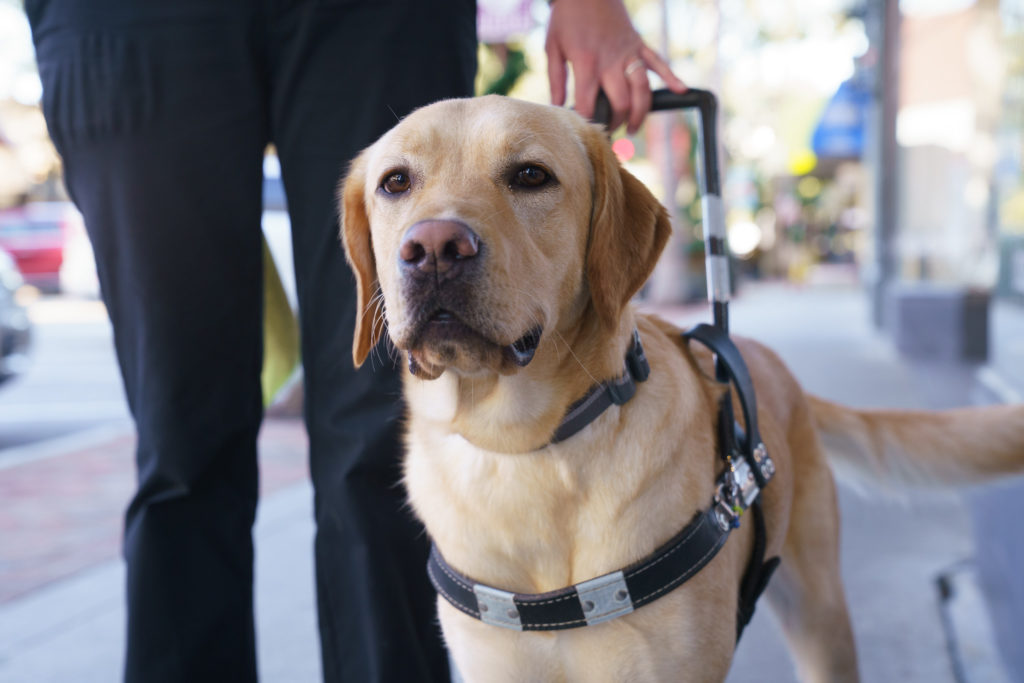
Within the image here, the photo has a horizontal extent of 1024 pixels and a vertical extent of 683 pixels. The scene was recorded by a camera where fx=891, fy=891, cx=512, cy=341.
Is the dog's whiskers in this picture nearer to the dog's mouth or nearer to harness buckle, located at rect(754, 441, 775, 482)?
the dog's mouth

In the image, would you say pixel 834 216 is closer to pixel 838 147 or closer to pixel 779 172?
pixel 779 172

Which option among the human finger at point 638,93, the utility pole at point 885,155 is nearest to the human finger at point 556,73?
the human finger at point 638,93

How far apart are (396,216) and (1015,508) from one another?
1974 mm

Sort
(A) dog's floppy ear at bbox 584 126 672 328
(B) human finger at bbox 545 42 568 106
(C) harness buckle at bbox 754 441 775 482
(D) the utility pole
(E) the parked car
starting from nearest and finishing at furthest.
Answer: (A) dog's floppy ear at bbox 584 126 672 328 < (C) harness buckle at bbox 754 441 775 482 < (B) human finger at bbox 545 42 568 106 < (E) the parked car < (D) the utility pole

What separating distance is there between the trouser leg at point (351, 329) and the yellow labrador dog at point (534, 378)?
0.09 m

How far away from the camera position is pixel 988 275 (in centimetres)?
563

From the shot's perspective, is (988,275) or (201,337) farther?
(988,275)

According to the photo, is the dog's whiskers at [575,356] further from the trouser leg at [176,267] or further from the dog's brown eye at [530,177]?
the trouser leg at [176,267]

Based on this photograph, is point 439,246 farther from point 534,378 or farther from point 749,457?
point 749,457

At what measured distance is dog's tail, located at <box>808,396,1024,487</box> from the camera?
87.7 inches

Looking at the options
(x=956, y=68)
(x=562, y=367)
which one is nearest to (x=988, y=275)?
(x=956, y=68)

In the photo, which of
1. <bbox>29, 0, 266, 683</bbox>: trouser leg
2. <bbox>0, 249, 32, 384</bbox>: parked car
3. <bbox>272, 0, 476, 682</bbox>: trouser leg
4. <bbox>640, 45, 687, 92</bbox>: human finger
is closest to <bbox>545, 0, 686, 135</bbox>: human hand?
<bbox>640, 45, 687, 92</bbox>: human finger

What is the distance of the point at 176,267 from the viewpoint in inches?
73.4

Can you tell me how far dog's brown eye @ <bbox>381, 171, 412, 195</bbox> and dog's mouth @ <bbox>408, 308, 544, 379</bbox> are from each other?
1.27 ft
